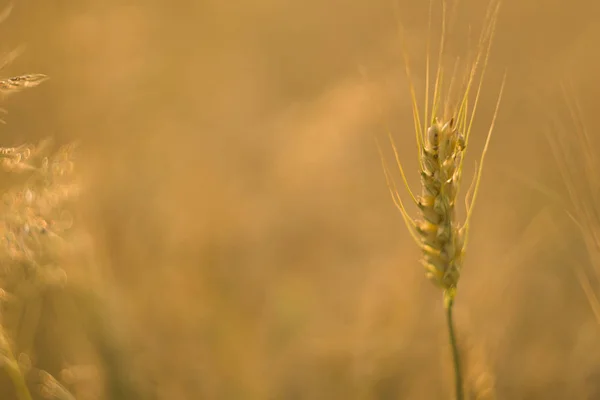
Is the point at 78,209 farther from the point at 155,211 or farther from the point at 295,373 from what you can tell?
the point at 295,373

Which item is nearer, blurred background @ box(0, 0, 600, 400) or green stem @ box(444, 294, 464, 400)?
green stem @ box(444, 294, 464, 400)

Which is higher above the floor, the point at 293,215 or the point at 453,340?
the point at 453,340

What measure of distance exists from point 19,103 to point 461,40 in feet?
4.59

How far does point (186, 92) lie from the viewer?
1707 millimetres

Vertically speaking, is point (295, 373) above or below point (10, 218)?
below

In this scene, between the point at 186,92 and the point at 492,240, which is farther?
the point at 186,92

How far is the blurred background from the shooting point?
1.12 meters

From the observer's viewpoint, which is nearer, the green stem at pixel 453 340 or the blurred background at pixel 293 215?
the green stem at pixel 453 340

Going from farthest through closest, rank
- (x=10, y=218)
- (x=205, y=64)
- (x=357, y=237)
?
1. (x=205, y=64)
2. (x=357, y=237)
3. (x=10, y=218)

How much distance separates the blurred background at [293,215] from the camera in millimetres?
1121

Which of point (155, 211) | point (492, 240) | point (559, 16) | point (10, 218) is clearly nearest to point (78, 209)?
point (155, 211)

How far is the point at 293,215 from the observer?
1.51 metres

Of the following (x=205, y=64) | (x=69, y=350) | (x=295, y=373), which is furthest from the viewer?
(x=205, y=64)

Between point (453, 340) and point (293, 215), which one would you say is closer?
point (453, 340)
